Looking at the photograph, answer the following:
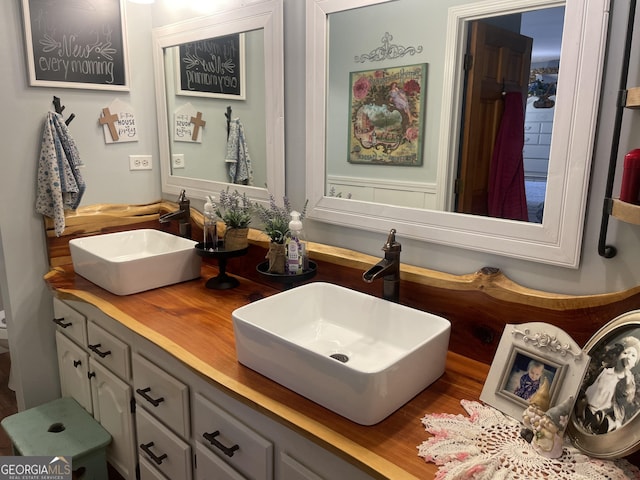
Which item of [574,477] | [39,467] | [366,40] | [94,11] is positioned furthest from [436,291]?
[94,11]

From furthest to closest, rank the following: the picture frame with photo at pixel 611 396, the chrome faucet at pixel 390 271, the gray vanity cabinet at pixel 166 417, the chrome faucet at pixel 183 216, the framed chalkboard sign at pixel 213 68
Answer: the chrome faucet at pixel 183 216, the framed chalkboard sign at pixel 213 68, the chrome faucet at pixel 390 271, the gray vanity cabinet at pixel 166 417, the picture frame with photo at pixel 611 396

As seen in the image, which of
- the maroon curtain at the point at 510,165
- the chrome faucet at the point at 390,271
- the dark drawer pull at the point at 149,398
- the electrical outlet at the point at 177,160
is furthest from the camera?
the electrical outlet at the point at 177,160

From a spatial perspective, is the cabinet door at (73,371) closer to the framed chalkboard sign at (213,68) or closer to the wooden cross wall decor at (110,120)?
the wooden cross wall decor at (110,120)

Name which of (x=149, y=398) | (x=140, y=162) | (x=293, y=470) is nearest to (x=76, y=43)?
(x=140, y=162)

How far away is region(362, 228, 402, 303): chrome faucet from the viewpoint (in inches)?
53.8

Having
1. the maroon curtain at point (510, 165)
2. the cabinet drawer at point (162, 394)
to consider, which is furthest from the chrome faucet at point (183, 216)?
the maroon curtain at point (510, 165)

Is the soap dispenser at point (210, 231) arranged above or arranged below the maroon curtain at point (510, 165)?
below

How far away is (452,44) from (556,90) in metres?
0.34

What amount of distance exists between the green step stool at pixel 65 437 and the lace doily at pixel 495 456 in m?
1.36

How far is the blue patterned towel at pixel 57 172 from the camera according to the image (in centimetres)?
200

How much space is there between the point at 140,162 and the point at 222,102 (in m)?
0.61

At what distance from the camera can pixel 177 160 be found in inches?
93.1

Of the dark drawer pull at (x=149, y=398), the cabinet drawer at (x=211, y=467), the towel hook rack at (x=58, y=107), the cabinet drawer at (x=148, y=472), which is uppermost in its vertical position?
the towel hook rack at (x=58, y=107)

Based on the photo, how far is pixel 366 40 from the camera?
1518 millimetres
